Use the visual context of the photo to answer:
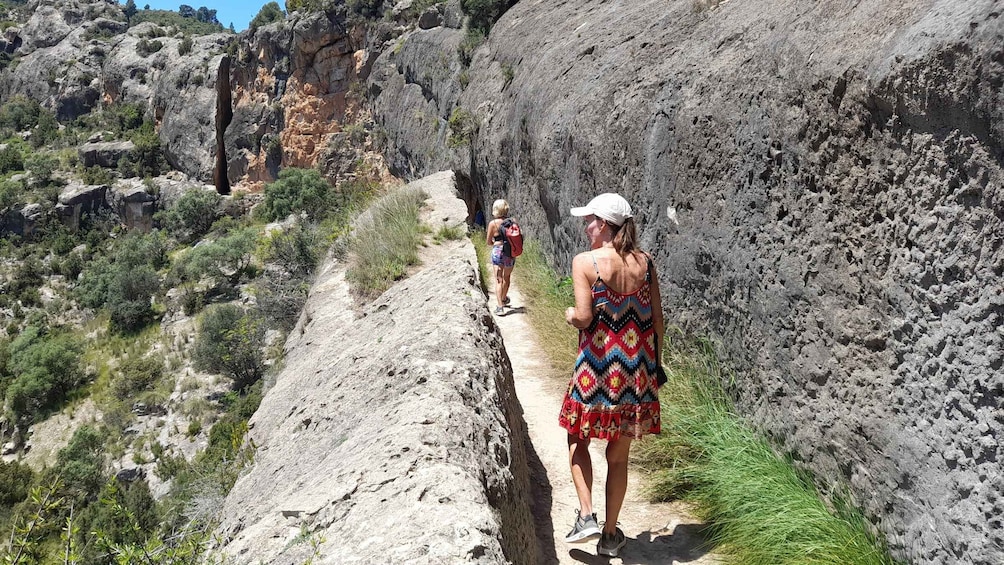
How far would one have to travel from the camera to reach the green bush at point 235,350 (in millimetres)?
19359

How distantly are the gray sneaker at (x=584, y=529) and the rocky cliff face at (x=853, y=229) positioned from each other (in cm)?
118

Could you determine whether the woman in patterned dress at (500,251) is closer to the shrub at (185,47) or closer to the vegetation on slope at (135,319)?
the vegetation on slope at (135,319)

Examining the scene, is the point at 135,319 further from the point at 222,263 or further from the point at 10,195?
the point at 10,195

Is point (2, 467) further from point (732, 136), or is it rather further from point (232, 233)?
point (732, 136)

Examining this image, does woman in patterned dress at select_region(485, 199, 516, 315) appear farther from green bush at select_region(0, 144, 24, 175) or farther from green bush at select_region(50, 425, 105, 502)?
green bush at select_region(0, 144, 24, 175)

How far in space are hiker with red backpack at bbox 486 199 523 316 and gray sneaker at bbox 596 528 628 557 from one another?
16.0 feet

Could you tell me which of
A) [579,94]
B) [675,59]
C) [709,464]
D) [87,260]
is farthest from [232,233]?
[709,464]

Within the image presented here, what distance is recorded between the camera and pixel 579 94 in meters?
8.88

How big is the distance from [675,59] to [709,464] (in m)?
4.03

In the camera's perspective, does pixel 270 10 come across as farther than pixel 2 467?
Yes

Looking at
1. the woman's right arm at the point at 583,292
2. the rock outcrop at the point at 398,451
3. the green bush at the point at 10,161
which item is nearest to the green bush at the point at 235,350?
the rock outcrop at the point at 398,451

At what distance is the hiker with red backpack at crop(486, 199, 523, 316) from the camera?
787cm

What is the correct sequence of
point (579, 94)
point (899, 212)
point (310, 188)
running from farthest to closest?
point (310, 188)
point (579, 94)
point (899, 212)

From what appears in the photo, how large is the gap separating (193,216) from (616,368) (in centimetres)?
3813
